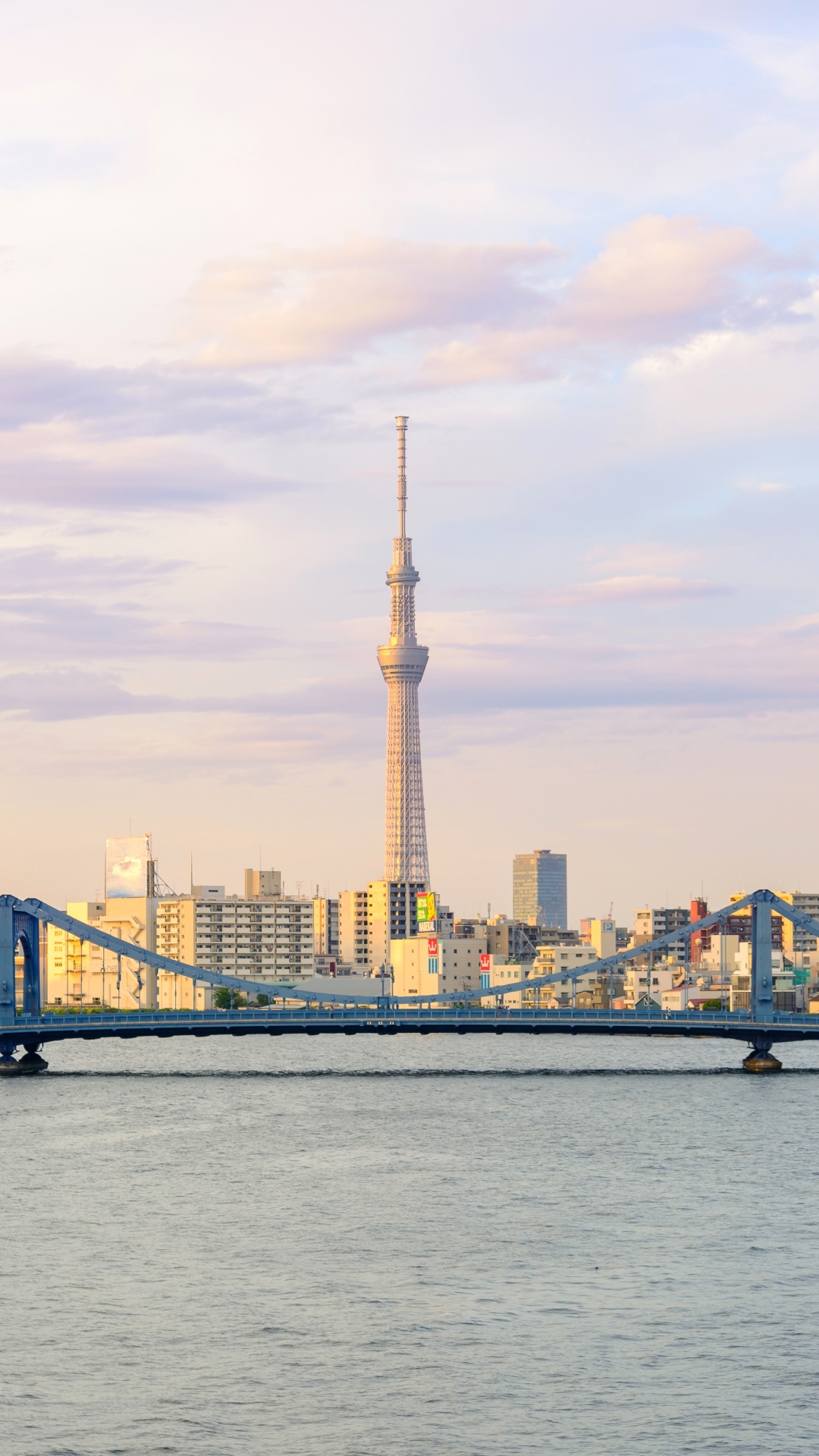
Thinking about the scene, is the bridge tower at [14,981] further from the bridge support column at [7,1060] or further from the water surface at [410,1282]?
the water surface at [410,1282]

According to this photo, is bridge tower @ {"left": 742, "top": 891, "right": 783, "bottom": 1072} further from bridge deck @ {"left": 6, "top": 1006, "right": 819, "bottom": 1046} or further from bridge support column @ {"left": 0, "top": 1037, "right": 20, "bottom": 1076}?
bridge support column @ {"left": 0, "top": 1037, "right": 20, "bottom": 1076}

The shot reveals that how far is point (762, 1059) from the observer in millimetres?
123875

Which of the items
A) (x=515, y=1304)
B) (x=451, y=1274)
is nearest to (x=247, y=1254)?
(x=451, y=1274)

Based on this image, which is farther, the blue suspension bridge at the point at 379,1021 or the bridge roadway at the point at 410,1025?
the blue suspension bridge at the point at 379,1021

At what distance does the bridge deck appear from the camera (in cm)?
11912

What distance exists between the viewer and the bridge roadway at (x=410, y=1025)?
391ft

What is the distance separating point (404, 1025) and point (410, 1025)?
13.7 inches

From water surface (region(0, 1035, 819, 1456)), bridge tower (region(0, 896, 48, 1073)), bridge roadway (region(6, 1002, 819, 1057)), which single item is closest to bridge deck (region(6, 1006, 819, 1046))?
bridge roadway (region(6, 1002, 819, 1057))

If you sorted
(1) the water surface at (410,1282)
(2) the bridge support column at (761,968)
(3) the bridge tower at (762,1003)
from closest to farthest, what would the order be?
(1) the water surface at (410,1282) → (3) the bridge tower at (762,1003) → (2) the bridge support column at (761,968)

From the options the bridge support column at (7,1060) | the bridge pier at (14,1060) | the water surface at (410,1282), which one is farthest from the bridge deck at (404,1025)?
the water surface at (410,1282)

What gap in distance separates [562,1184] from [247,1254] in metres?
17.5

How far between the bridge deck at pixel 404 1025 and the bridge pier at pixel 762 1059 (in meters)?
0.70

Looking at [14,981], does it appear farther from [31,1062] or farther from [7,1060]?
[31,1062]

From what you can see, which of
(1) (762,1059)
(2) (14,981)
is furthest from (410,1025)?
(2) (14,981)
